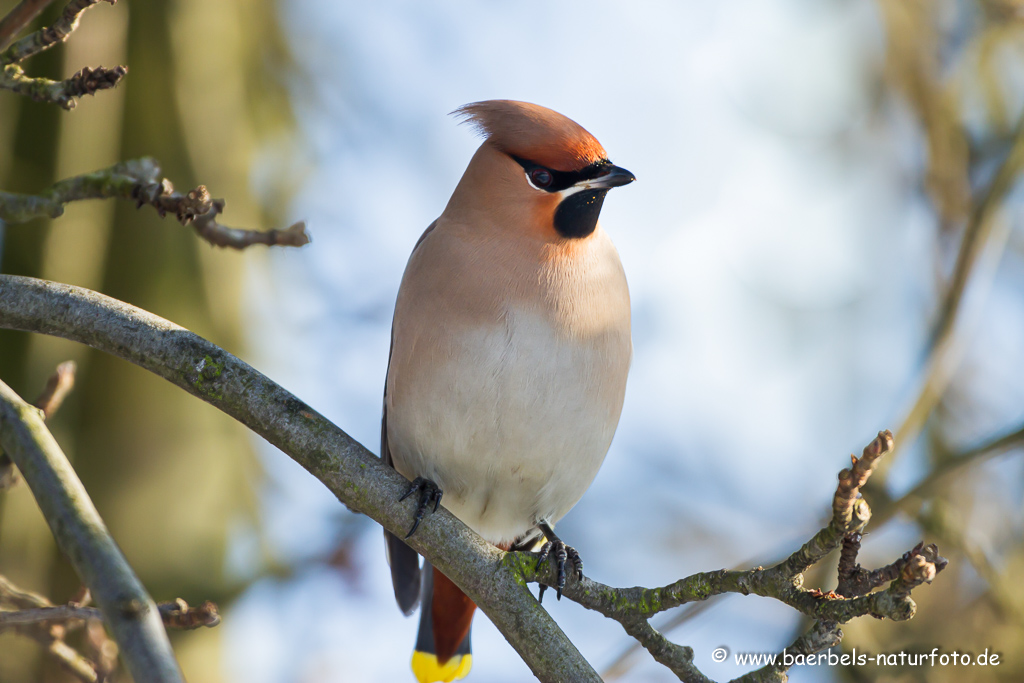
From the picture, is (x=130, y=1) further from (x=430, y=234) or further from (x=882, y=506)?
(x=882, y=506)

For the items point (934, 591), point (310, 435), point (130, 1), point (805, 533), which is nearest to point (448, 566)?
point (310, 435)

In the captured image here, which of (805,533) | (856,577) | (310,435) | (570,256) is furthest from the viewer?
(805,533)

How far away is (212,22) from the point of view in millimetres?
4582

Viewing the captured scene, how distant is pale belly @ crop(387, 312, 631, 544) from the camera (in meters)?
2.96

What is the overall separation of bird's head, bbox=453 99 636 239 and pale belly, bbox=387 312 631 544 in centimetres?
41

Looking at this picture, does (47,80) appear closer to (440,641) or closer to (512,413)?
(512,413)

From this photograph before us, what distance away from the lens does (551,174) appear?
3.21 m

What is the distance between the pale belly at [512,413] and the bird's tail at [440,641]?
0.52m

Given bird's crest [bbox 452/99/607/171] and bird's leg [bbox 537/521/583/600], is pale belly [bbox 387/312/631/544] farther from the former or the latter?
bird's crest [bbox 452/99/607/171]

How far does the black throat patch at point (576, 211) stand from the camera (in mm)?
3203

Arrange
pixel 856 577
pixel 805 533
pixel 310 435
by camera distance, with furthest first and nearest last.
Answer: pixel 805 533, pixel 310 435, pixel 856 577

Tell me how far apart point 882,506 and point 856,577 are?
1.40 meters

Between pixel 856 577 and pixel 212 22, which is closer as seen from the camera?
pixel 856 577

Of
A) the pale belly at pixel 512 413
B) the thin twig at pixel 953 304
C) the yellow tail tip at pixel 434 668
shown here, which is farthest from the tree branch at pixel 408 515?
the thin twig at pixel 953 304
